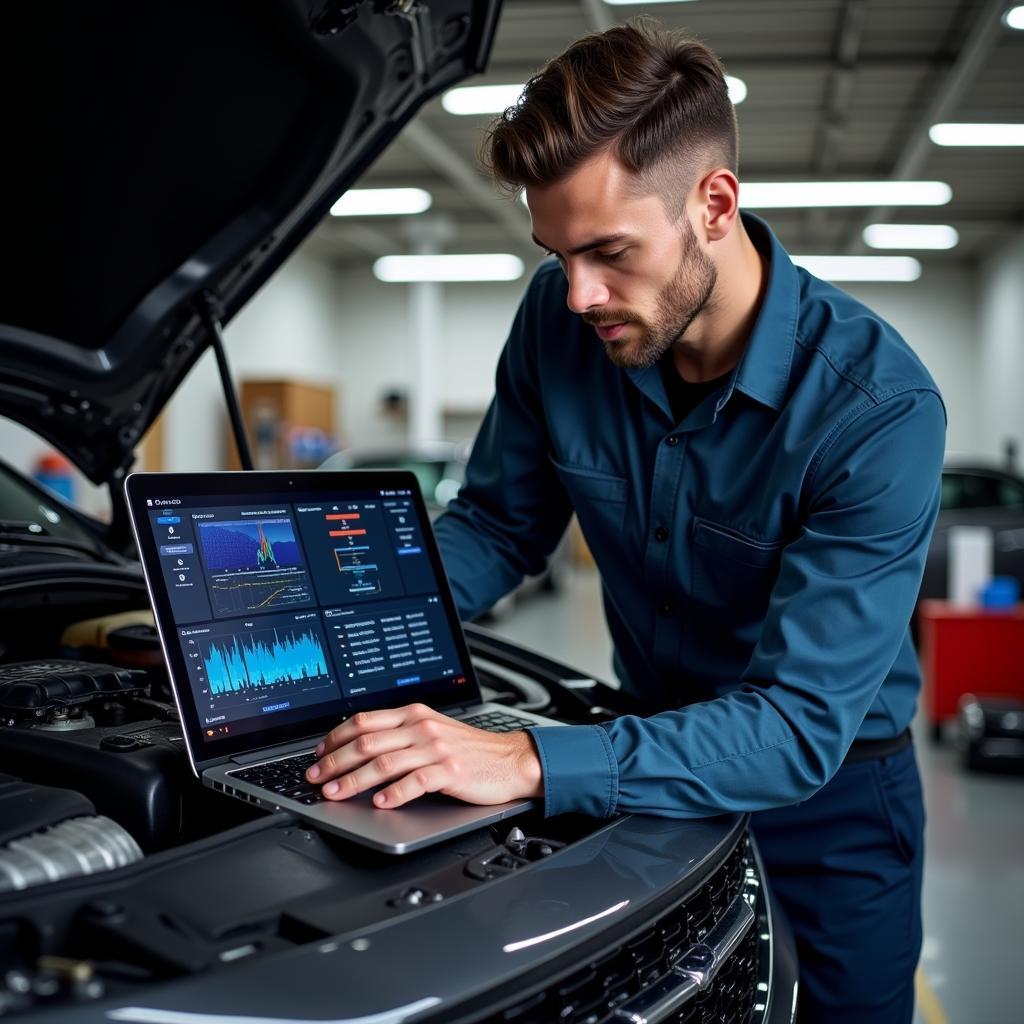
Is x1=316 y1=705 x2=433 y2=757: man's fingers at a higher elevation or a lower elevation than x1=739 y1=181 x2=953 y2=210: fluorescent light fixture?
lower

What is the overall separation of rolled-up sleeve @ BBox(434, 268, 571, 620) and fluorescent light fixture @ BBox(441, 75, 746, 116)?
584 centimetres

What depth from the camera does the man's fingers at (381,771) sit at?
1.00 meters

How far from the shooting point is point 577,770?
1.07 meters

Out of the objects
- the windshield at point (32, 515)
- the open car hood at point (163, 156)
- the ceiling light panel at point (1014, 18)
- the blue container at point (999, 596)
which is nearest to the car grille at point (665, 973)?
the open car hood at point (163, 156)

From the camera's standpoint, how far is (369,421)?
14.5 m

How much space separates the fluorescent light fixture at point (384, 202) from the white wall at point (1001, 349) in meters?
6.30

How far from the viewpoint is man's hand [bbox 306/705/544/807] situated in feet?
3.29

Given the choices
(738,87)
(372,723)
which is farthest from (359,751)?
(738,87)

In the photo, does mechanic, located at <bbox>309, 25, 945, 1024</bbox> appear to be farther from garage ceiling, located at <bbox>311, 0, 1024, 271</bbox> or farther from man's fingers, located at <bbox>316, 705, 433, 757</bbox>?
garage ceiling, located at <bbox>311, 0, 1024, 271</bbox>

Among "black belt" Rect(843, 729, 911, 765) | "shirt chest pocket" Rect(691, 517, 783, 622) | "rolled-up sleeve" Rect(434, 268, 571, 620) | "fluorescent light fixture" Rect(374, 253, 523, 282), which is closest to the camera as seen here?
"shirt chest pocket" Rect(691, 517, 783, 622)

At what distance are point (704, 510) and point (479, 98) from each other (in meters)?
6.55

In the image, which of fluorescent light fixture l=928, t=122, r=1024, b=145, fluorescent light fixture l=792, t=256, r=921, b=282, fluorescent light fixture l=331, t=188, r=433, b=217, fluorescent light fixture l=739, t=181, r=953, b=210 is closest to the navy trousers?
fluorescent light fixture l=928, t=122, r=1024, b=145

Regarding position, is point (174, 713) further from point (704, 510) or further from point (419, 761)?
point (704, 510)

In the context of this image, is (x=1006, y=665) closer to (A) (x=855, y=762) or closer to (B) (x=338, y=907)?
(A) (x=855, y=762)
